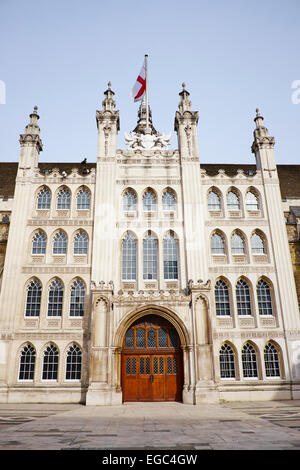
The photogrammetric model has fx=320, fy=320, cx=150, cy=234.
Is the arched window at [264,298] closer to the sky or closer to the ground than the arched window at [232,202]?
closer to the ground

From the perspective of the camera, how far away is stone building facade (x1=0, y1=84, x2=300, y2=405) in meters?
20.5

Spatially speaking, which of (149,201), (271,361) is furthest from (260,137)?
(271,361)

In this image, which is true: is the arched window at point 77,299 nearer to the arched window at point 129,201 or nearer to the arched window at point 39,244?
the arched window at point 39,244

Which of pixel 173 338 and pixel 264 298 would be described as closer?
pixel 173 338

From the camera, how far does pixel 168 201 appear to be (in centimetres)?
2573

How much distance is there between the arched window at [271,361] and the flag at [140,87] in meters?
23.4

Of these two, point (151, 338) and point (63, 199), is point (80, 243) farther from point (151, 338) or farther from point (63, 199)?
point (151, 338)

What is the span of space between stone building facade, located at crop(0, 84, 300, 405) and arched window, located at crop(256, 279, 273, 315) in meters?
Result: 0.07

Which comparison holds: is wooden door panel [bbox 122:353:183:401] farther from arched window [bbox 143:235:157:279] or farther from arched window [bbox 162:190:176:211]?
arched window [bbox 162:190:176:211]

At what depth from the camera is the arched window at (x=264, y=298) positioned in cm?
2306

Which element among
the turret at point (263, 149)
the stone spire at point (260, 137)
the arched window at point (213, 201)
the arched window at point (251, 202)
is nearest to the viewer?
the arched window at point (213, 201)

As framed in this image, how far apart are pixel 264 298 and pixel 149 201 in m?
11.4

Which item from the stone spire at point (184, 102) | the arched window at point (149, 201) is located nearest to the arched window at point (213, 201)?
the arched window at point (149, 201)

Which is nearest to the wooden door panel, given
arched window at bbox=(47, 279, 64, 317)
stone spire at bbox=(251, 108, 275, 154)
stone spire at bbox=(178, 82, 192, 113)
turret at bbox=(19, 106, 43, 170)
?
arched window at bbox=(47, 279, 64, 317)
